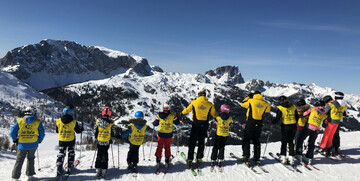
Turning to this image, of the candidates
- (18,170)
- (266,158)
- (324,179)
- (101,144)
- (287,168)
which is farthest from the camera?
(266,158)

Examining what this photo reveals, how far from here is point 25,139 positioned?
738cm

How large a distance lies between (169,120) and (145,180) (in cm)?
252

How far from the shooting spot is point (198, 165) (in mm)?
8602

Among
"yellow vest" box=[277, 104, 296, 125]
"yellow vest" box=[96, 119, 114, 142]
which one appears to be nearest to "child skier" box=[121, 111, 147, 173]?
"yellow vest" box=[96, 119, 114, 142]

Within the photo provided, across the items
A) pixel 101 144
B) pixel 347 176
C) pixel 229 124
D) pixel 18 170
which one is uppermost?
pixel 229 124

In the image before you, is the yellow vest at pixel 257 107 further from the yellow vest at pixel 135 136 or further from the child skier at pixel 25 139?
the child skier at pixel 25 139

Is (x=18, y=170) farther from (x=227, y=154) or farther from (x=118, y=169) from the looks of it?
(x=227, y=154)

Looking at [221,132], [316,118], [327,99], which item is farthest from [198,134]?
[327,99]

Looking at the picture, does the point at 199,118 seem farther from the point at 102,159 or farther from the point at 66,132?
the point at 66,132

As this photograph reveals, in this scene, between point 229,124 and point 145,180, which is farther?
point 229,124

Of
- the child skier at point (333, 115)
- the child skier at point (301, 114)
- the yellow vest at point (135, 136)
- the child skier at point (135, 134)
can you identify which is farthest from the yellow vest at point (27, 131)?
the child skier at point (333, 115)

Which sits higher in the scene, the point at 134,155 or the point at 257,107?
the point at 257,107

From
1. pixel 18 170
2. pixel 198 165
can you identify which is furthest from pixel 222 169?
pixel 18 170

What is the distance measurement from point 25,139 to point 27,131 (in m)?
0.30
